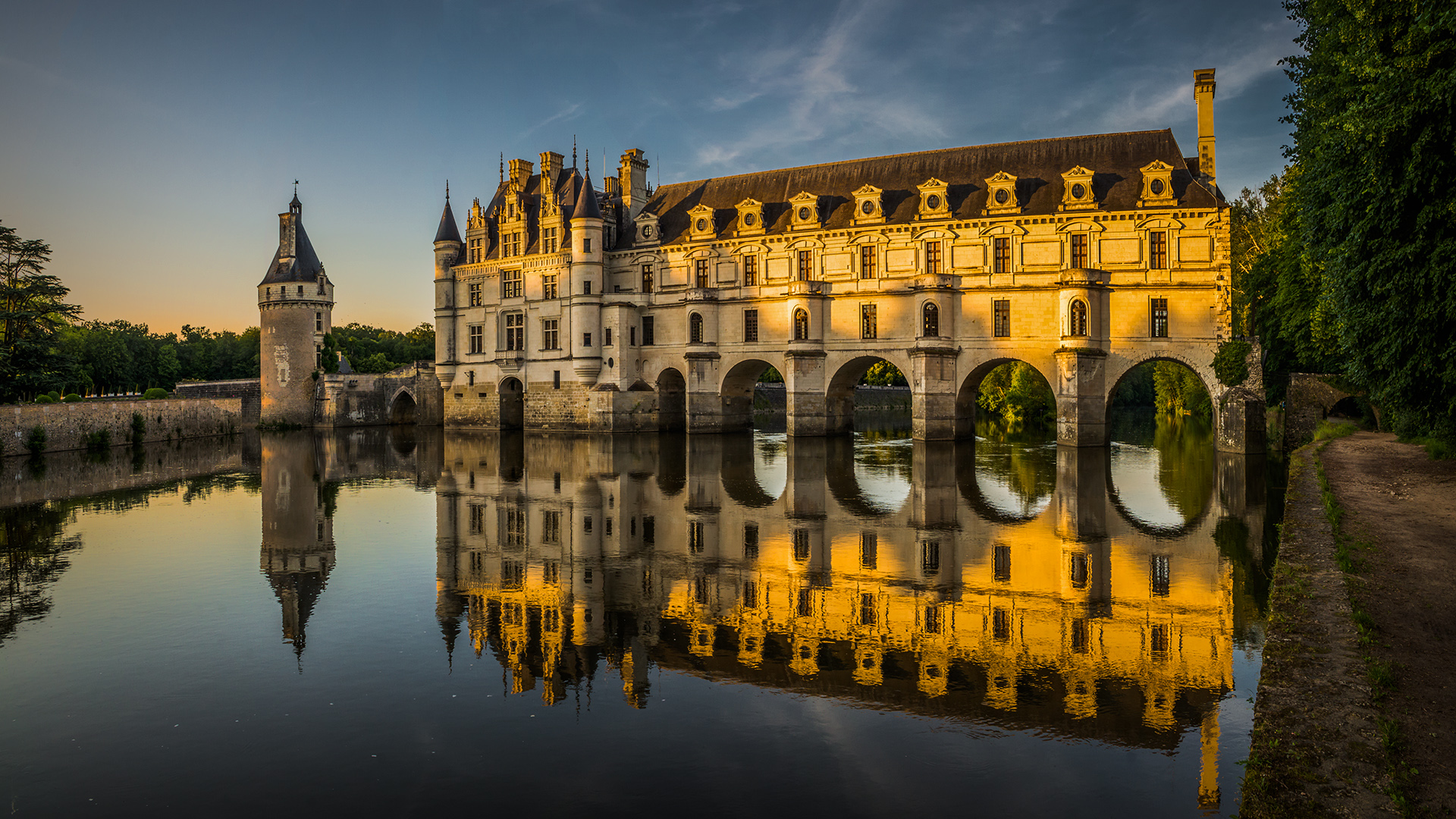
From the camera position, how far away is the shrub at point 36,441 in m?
40.2

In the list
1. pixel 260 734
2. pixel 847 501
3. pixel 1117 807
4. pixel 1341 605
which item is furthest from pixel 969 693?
pixel 847 501

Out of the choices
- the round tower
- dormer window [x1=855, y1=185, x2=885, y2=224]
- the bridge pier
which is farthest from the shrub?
→ the bridge pier

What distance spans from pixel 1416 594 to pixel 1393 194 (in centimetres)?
780

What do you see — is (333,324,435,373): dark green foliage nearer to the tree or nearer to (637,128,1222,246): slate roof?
the tree

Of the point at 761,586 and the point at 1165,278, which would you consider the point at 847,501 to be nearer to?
the point at 761,586

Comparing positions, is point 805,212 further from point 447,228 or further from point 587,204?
point 447,228

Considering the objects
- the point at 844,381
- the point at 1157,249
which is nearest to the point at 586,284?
the point at 844,381

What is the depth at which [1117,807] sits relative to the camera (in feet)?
23.3

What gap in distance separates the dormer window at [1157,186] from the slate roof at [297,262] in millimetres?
53849

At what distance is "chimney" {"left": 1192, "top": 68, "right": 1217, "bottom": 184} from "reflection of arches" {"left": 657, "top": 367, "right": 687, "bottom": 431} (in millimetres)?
28583

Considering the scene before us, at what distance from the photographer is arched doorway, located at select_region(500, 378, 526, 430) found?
55531 mm

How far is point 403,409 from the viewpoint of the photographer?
6631cm

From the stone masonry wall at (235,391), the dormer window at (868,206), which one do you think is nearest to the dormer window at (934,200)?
the dormer window at (868,206)

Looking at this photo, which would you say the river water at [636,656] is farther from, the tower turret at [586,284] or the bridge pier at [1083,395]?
the tower turret at [586,284]
